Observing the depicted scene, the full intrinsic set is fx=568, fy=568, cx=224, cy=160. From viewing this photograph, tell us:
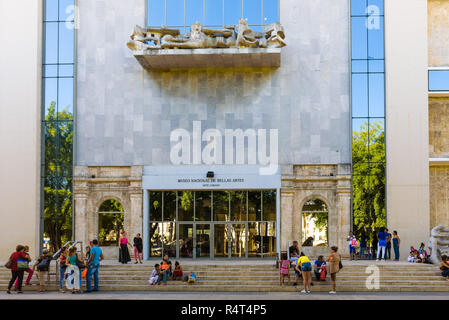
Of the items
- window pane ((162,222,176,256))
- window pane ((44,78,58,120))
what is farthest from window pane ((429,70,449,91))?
window pane ((44,78,58,120))

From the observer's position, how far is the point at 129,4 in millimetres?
30188

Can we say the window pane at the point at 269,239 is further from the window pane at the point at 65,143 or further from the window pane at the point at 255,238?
the window pane at the point at 65,143

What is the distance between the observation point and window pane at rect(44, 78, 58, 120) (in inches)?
1187

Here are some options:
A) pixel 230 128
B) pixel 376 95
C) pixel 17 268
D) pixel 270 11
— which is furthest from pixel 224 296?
pixel 270 11

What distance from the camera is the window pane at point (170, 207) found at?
29672mm

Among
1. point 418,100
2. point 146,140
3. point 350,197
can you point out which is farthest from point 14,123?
point 418,100

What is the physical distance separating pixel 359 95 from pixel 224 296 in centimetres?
1461

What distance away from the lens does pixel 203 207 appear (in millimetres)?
29656

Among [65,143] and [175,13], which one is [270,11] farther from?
[65,143]

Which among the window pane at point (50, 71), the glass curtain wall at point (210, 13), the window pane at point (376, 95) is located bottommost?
the window pane at point (376, 95)

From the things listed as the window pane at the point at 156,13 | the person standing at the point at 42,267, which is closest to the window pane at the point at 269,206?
the window pane at the point at 156,13

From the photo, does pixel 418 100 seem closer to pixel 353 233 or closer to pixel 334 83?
pixel 334 83

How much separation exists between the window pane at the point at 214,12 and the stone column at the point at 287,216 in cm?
957

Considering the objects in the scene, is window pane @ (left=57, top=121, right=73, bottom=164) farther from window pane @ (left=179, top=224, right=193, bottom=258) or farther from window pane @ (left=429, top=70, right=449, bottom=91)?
window pane @ (left=429, top=70, right=449, bottom=91)
